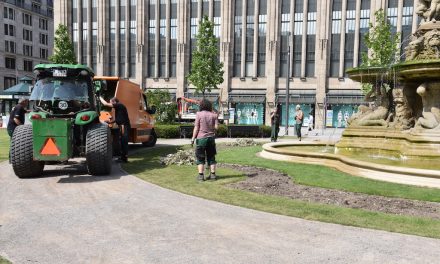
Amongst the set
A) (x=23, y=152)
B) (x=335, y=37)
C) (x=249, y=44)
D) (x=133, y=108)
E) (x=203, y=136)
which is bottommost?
(x=23, y=152)

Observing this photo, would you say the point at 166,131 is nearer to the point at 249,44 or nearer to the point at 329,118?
the point at 329,118

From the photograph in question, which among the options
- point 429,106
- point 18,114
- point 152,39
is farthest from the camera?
point 152,39

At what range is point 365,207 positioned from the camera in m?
Answer: 6.72

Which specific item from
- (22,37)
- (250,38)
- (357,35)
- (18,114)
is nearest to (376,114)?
(18,114)

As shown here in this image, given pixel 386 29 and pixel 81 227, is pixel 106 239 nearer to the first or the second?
pixel 81 227

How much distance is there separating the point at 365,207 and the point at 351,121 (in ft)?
23.0

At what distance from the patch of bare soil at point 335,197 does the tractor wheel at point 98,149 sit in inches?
123

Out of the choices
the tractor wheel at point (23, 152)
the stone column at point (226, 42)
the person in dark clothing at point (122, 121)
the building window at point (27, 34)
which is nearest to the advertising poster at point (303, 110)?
the stone column at point (226, 42)

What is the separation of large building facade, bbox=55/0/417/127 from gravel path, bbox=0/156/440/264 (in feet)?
124

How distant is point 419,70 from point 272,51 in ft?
127

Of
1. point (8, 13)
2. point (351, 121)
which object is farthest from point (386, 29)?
point (8, 13)

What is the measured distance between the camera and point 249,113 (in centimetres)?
4966

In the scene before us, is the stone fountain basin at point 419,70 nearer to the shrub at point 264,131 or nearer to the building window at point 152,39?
the shrub at point 264,131

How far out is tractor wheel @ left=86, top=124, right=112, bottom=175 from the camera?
907 cm
